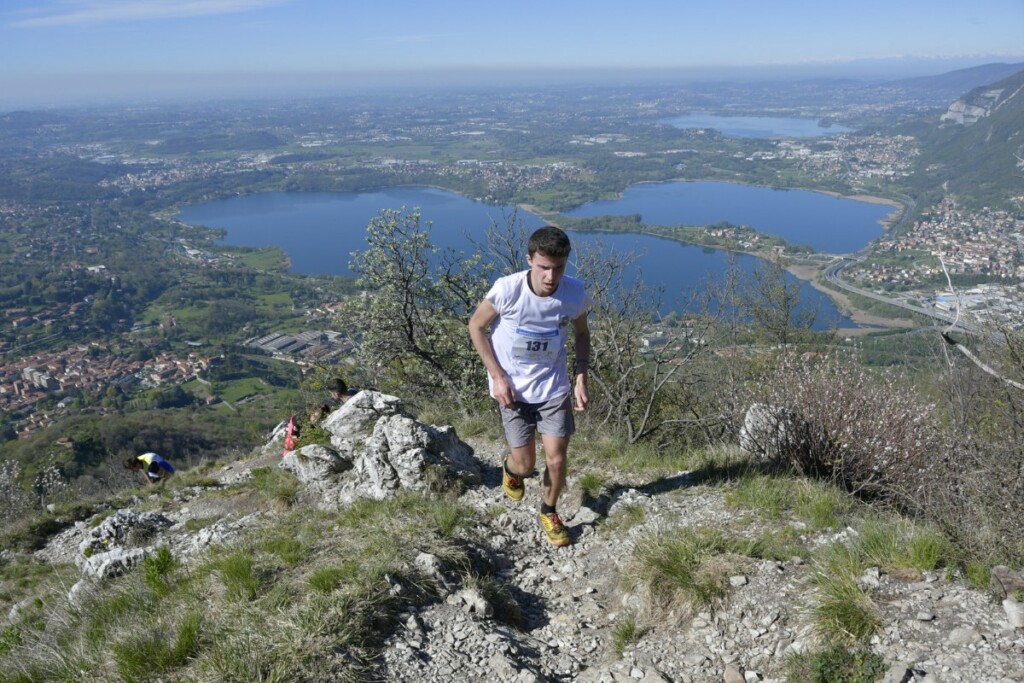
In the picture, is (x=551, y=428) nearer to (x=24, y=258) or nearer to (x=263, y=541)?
(x=263, y=541)

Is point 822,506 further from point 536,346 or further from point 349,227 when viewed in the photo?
point 349,227

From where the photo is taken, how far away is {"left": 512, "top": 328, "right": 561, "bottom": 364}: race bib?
4195mm

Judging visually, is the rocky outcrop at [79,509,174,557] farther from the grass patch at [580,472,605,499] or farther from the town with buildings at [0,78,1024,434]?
the town with buildings at [0,78,1024,434]

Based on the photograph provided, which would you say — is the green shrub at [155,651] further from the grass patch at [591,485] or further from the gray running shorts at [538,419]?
the grass patch at [591,485]

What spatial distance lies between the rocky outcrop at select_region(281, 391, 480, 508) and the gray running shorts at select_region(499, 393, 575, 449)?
1.59 m

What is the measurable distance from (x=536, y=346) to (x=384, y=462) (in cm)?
263

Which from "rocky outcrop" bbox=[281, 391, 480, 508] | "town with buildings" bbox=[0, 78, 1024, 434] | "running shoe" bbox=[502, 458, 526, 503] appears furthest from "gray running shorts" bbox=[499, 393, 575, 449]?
"town with buildings" bbox=[0, 78, 1024, 434]

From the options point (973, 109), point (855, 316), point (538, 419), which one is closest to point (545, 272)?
point (538, 419)

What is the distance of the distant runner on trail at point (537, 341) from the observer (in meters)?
4.06

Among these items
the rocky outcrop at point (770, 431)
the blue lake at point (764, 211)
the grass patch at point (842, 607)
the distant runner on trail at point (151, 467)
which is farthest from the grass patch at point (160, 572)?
the blue lake at point (764, 211)

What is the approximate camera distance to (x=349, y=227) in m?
78.1

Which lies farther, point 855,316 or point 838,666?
point 855,316

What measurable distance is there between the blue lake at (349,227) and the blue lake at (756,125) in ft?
242

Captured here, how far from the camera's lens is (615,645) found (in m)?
3.63
